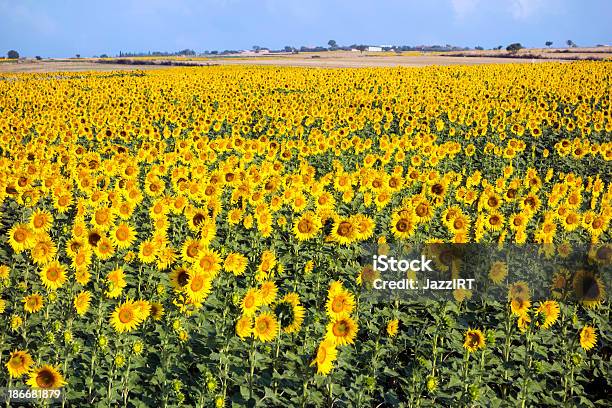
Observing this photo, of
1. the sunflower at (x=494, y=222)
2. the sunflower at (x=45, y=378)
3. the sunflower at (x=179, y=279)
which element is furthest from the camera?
the sunflower at (x=494, y=222)

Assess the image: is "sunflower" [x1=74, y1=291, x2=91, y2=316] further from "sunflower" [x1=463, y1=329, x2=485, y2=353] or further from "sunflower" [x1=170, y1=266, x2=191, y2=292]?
"sunflower" [x1=463, y1=329, x2=485, y2=353]

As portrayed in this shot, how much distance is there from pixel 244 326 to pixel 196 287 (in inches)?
31.4

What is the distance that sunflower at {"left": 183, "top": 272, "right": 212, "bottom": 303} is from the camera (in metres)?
5.21

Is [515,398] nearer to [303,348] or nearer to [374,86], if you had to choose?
[303,348]

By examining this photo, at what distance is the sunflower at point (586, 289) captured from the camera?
6262mm

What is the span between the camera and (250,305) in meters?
4.85

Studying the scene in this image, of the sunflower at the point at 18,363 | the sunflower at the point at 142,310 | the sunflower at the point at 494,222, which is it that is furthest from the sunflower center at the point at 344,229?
the sunflower at the point at 18,363

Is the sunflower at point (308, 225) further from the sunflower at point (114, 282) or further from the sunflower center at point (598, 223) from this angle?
the sunflower center at point (598, 223)

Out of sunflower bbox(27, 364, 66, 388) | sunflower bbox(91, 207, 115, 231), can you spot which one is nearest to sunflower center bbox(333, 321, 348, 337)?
sunflower bbox(27, 364, 66, 388)

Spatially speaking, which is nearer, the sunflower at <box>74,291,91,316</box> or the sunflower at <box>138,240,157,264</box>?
the sunflower at <box>74,291,91,316</box>

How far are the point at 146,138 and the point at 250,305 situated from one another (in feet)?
46.5

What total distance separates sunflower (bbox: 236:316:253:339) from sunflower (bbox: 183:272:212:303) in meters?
0.67

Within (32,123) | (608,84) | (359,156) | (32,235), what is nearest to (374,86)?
(608,84)

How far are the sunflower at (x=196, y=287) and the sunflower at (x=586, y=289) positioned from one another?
4.69m
